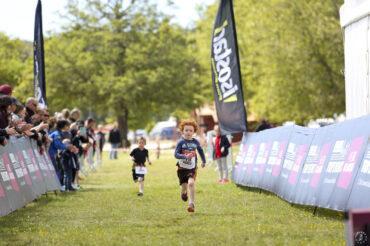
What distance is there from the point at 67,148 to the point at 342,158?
8418mm

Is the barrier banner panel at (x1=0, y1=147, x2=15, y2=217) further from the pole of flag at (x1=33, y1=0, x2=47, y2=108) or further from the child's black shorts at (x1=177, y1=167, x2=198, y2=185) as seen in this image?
the pole of flag at (x1=33, y1=0, x2=47, y2=108)

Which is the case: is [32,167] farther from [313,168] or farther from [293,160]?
[313,168]

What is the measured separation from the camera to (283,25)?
35.0 meters

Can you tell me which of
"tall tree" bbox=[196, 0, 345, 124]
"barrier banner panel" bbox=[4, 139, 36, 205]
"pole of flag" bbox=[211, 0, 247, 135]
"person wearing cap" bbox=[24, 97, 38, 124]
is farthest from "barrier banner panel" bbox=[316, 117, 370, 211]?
"tall tree" bbox=[196, 0, 345, 124]

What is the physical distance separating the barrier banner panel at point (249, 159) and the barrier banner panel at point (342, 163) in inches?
214

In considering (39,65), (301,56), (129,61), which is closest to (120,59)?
(129,61)

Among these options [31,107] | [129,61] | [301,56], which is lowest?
[31,107]

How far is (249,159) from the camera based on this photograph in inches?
640

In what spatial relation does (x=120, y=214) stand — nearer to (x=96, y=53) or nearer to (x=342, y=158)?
(x=342, y=158)

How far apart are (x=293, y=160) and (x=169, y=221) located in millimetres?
3380

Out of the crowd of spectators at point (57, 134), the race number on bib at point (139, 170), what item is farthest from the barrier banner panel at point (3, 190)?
the race number on bib at point (139, 170)

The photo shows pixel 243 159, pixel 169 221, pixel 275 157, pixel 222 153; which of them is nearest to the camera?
pixel 169 221

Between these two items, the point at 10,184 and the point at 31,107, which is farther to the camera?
the point at 31,107

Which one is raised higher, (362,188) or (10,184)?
(10,184)
